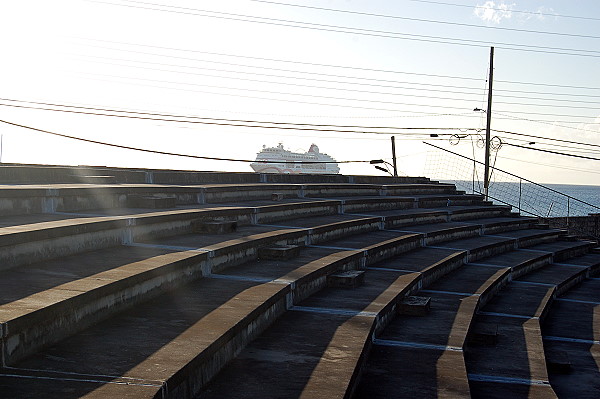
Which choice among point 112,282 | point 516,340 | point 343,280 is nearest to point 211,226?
point 343,280

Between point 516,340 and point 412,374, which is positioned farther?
point 516,340

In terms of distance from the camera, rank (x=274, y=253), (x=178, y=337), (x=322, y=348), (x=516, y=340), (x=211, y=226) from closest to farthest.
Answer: (x=178, y=337), (x=322, y=348), (x=516, y=340), (x=274, y=253), (x=211, y=226)

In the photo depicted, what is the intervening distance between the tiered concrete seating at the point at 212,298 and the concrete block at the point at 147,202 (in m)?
0.02

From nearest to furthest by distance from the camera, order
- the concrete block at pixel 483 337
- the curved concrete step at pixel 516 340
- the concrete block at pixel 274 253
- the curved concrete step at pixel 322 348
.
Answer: the curved concrete step at pixel 322 348, the curved concrete step at pixel 516 340, the concrete block at pixel 483 337, the concrete block at pixel 274 253

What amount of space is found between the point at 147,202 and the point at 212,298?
359 centimetres

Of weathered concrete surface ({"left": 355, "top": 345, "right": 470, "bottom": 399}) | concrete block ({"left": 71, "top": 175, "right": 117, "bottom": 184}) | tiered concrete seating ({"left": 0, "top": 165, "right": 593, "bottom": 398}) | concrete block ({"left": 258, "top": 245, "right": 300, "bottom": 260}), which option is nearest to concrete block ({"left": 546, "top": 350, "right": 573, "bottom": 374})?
tiered concrete seating ({"left": 0, "top": 165, "right": 593, "bottom": 398})

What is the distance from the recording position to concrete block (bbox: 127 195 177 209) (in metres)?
9.21

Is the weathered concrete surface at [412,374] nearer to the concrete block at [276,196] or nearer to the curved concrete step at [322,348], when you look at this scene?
the curved concrete step at [322,348]

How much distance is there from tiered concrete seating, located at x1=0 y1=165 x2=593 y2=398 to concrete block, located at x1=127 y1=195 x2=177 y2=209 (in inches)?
0.7

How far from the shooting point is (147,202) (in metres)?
9.21

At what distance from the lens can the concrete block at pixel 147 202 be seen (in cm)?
921

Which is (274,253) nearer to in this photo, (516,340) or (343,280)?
(343,280)

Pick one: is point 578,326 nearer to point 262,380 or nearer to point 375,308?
point 375,308

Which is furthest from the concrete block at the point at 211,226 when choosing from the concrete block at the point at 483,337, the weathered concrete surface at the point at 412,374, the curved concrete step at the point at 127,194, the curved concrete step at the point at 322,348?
the concrete block at the point at 483,337
